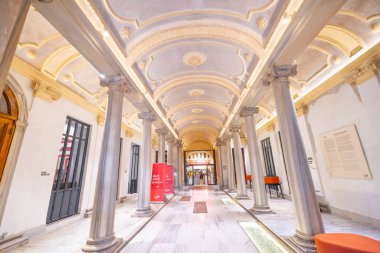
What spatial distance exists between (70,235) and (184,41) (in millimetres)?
5698

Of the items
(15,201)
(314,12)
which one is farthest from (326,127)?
(15,201)

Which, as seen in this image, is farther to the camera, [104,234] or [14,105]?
[14,105]

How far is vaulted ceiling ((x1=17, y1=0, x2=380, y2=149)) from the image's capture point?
10.2 ft

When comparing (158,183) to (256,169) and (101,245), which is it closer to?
(256,169)

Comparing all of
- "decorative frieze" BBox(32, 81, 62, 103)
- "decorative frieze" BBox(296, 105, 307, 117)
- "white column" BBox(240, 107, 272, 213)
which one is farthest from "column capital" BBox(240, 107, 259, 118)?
"decorative frieze" BBox(32, 81, 62, 103)

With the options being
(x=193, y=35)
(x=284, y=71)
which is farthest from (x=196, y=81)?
(x=284, y=71)

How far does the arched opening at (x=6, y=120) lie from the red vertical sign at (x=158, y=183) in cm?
482

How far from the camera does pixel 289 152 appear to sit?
3.43m

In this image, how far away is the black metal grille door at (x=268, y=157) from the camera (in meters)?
9.87

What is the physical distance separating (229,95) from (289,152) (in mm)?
4649

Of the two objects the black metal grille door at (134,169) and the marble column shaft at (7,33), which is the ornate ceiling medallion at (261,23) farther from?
the black metal grille door at (134,169)

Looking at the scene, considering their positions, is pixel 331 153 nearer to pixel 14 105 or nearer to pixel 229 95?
pixel 229 95

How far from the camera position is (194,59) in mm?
5504

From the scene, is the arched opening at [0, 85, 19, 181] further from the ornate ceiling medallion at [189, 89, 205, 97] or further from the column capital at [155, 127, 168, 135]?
the column capital at [155, 127, 168, 135]
